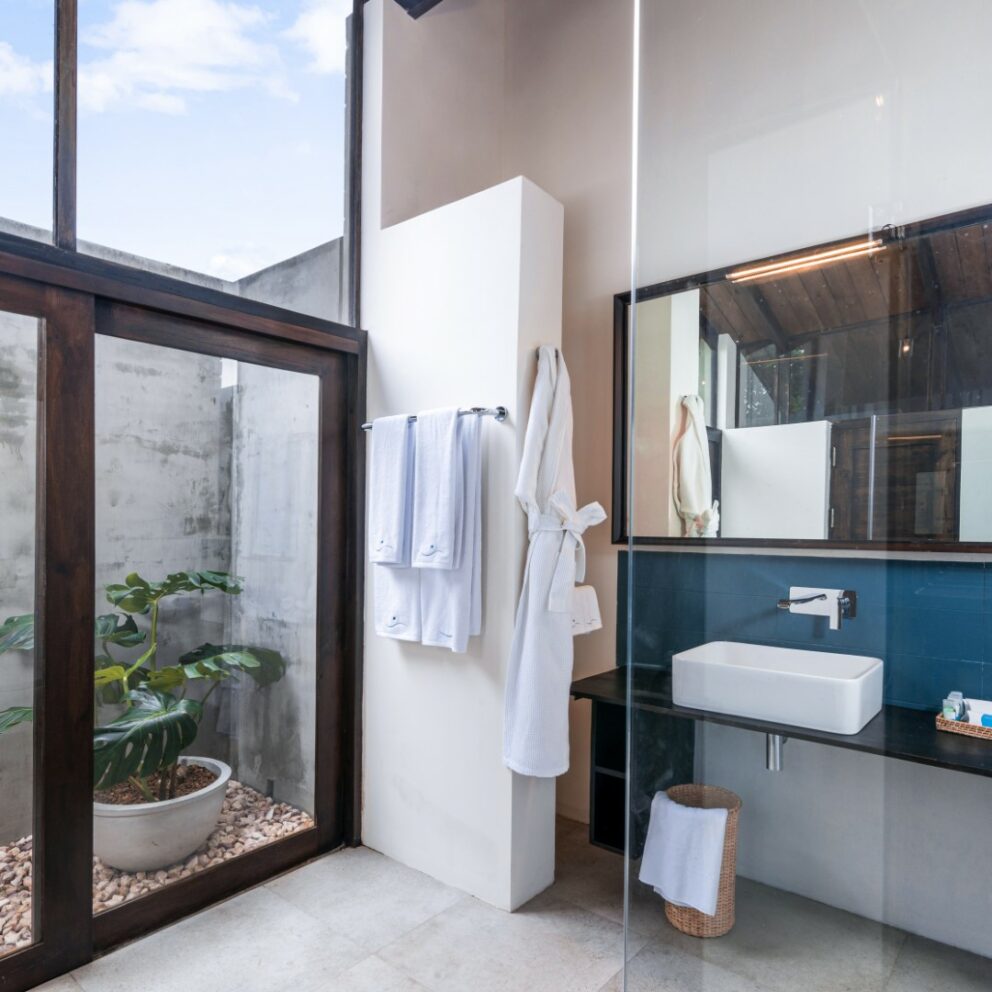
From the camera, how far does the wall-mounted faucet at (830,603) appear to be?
1.19 meters

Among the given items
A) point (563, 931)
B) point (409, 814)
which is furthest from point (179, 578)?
point (563, 931)

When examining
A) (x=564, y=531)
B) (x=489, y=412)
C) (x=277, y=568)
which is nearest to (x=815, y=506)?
(x=564, y=531)

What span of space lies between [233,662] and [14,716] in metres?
0.63

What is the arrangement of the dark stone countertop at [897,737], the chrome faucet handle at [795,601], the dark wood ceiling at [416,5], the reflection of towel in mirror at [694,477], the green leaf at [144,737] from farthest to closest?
1. the dark wood ceiling at [416,5]
2. the green leaf at [144,737]
3. the reflection of towel in mirror at [694,477]
4. the chrome faucet handle at [795,601]
5. the dark stone countertop at [897,737]

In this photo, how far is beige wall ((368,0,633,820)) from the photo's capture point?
8.73 ft

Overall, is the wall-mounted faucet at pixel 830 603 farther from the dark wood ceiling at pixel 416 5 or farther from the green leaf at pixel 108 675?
the dark wood ceiling at pixel 416 5

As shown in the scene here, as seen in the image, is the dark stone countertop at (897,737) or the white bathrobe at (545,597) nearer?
the dark stone countertop at (897,737)

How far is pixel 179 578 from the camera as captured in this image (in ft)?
7.13

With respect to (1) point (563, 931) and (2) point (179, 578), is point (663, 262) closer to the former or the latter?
(2) point (179, 578)

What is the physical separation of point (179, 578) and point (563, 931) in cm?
155

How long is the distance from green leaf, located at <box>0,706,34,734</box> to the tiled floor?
0.67 metres

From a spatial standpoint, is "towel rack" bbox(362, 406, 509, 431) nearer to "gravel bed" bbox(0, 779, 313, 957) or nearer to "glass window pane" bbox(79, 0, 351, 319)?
"glass window pane" bbox(79, 0, 351, 319)

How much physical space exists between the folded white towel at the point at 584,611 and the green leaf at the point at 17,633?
5.03ft

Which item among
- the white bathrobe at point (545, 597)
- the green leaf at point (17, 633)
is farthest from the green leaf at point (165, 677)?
the white bathrobe at point (545, 597)
